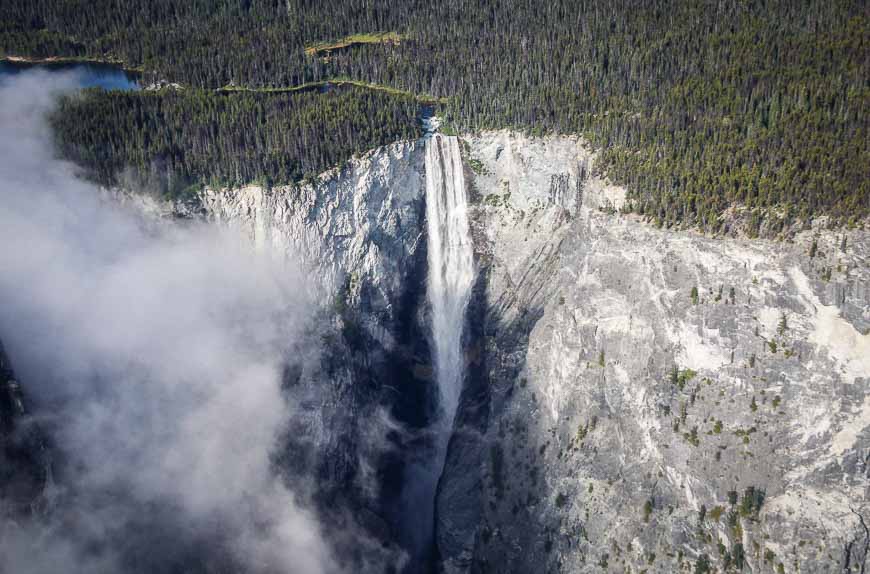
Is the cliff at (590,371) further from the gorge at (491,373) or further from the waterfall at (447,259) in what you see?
the waterfall at (447,259)

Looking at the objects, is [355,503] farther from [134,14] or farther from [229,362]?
[134,14]

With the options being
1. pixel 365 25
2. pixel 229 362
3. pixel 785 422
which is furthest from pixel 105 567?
pixel 365 25

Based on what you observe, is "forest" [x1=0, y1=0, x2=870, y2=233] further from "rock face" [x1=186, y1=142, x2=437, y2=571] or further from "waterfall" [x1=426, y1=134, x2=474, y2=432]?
"waterfall" [x1=426, y1=134, x2=474, y2=432]

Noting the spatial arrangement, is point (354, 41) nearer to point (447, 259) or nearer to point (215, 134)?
point (215, 134)

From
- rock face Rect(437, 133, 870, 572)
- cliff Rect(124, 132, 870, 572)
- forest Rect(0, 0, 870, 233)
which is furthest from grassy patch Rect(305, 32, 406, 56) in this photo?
rock face Rect(437, 133, 870, 572)

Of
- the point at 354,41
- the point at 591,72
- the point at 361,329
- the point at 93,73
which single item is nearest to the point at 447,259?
the point at 361,329

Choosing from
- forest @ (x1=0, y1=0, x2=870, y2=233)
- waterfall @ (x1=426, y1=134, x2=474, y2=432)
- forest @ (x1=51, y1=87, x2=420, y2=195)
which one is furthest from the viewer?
waterfall @ (x1=426, y1=134, x2=474, y2=432)
